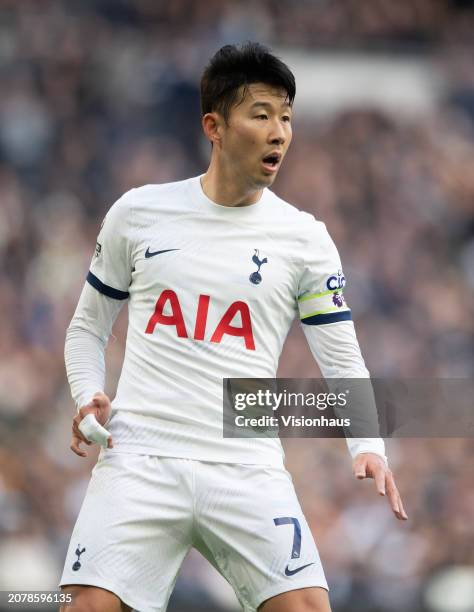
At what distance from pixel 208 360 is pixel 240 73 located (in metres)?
0.92

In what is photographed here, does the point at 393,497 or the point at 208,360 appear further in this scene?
the point at 208,360

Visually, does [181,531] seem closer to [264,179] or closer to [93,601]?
[93,601]

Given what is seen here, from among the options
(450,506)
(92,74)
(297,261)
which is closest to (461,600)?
(450,506)

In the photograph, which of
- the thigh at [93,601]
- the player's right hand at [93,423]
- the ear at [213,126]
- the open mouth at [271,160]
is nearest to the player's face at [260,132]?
the open mouth at [271,160]

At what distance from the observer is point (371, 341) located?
8.77m

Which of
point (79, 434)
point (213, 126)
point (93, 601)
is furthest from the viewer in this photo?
A: point (213, 126)

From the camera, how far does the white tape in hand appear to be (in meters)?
3.50

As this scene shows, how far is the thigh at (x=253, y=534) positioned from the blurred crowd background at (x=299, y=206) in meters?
3.93

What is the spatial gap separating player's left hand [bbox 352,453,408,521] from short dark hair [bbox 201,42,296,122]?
115 centimetres

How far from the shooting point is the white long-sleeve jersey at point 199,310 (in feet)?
11.8

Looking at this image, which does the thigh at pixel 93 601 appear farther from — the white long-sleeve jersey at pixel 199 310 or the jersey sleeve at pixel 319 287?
the jersey sleeve at pixel 319 287

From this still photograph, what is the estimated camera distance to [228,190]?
150 inches

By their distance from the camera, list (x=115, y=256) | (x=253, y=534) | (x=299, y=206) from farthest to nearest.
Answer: (x=299, y=206) < (x=115, y=256) < (x=253, y=534)

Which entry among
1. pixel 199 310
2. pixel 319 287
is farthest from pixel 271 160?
pixel 199 310
